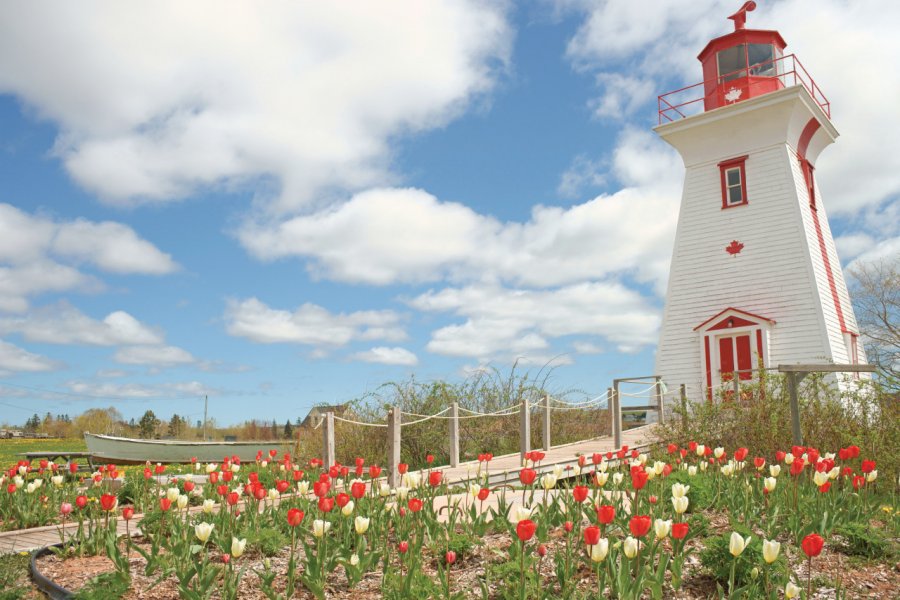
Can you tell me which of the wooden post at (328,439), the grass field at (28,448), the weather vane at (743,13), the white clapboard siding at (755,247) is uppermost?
the weather vane at (743,13)

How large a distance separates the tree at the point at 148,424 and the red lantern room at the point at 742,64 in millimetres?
26544

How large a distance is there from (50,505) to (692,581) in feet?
24.0

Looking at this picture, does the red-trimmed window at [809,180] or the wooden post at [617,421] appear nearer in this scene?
the wooden post at [617,421]

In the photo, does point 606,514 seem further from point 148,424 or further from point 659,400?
point 148,424

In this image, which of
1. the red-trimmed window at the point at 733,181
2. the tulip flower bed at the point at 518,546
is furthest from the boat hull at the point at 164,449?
the red-trimmed window at the point at 733,181

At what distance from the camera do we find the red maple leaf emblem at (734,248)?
20.2 m

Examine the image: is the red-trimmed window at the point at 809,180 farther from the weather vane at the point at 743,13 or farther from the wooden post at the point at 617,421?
the wooden post at the point at 617,421

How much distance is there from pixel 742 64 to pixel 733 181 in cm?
360

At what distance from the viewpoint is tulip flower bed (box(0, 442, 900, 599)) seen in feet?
13.9

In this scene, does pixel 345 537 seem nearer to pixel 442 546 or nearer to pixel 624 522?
pixel 442 546

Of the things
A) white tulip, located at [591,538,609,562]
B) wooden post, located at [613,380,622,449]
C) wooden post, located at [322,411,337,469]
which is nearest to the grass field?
wooden post, located at [322,411,337,469]

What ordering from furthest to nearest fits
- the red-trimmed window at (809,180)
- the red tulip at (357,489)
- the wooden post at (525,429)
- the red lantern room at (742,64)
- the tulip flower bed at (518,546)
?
the red-trimmed window at (809,180) < the red lantern room at (742,64) < the wooden post at (525,429) < the red tulip at (357,489) < the tulip flower bed at (518,546)

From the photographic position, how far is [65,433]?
43.1 metres

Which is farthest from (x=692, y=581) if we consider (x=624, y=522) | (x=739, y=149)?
(x=739, y=149)
